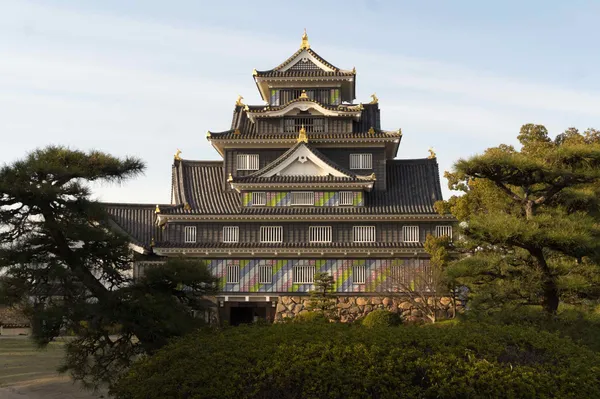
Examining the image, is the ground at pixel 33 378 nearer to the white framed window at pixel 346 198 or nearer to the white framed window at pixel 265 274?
the white framed window at pixel 265 274

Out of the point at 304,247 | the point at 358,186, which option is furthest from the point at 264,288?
the point at 358,186

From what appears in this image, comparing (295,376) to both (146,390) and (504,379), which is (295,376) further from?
(504,379)

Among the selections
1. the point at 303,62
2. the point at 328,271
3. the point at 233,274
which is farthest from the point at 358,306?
the point at 303,62

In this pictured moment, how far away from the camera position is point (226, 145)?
36531 millimetres

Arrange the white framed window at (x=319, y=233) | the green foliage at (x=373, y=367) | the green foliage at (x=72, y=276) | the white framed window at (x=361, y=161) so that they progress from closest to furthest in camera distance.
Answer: the green foliage at (x=373, y=367) → the green foliage at (x=72, y=276) → the white framed window at (x=319, y=233) → the white framed window at (x=361, y=161)

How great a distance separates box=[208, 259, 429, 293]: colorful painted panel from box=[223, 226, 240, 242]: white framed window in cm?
108

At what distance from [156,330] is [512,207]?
1156cm

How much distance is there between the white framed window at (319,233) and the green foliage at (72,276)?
16309 mm

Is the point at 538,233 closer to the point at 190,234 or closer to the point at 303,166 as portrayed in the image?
the point at 303,166

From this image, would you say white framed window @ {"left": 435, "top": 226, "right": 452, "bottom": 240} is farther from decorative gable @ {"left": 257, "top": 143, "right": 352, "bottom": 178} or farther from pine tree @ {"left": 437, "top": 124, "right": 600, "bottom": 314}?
pine tree @ {"left": 437, "top": 124, "right": 600, "bottom": 314}

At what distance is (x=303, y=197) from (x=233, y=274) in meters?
5.09

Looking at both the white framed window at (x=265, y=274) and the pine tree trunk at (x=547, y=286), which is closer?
the pine tree trunk at (x=547, y=286)

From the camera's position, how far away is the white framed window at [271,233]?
34594 mm

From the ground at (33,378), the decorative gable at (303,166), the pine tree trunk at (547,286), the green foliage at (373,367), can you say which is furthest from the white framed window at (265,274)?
the green foliage at (373,367)
